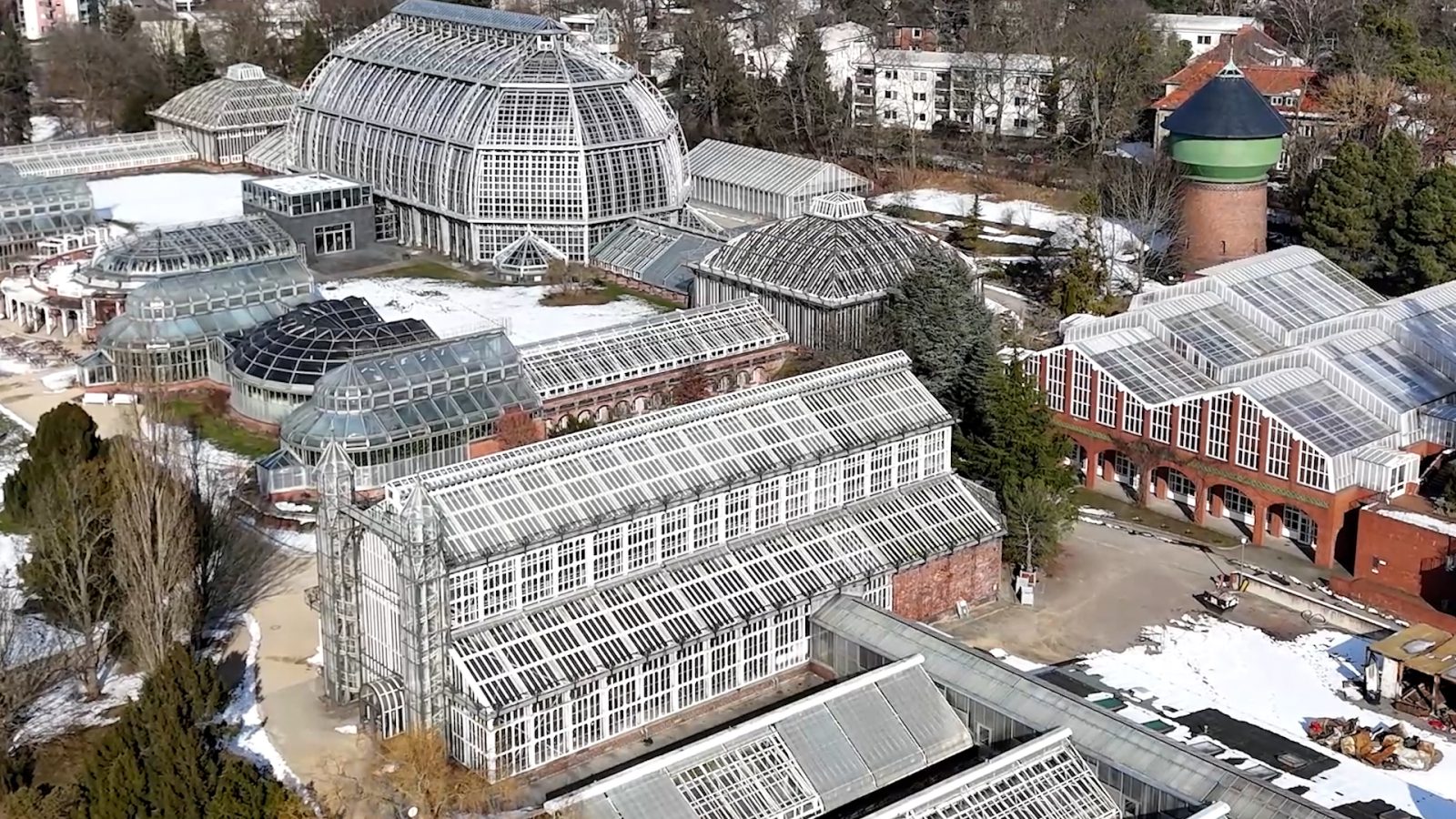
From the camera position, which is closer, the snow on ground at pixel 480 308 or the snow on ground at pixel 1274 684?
the snow on ground at pixel 1274 684

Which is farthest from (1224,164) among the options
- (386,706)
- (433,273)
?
(386,706)

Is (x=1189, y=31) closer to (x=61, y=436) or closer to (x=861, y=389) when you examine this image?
(x=861, y=389)

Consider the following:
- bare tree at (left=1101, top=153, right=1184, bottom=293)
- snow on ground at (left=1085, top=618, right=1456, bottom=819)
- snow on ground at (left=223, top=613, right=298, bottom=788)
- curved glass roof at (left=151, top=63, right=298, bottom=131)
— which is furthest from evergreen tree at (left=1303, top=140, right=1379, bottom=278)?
curved glass roof at (left=151, top=63, right=298, bottom=131)

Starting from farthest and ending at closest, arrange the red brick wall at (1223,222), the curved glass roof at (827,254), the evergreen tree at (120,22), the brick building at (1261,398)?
the evergreen tree at (120,22), the red brick wall at (1223,222), the curved glass roof at (827,254), the brick building at (1261,398)

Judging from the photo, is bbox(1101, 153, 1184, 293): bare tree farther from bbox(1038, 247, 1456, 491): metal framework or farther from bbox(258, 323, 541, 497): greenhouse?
bbox(258, 323, 541, 497): greenhouse

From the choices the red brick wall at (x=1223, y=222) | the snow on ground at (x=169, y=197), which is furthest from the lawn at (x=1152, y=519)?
the snow on ground at (x=169, y=197)

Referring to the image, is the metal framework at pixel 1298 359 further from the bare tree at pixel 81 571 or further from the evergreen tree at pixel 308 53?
the evergreen tree at pixel 308 53

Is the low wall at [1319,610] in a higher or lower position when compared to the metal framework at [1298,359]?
lower
